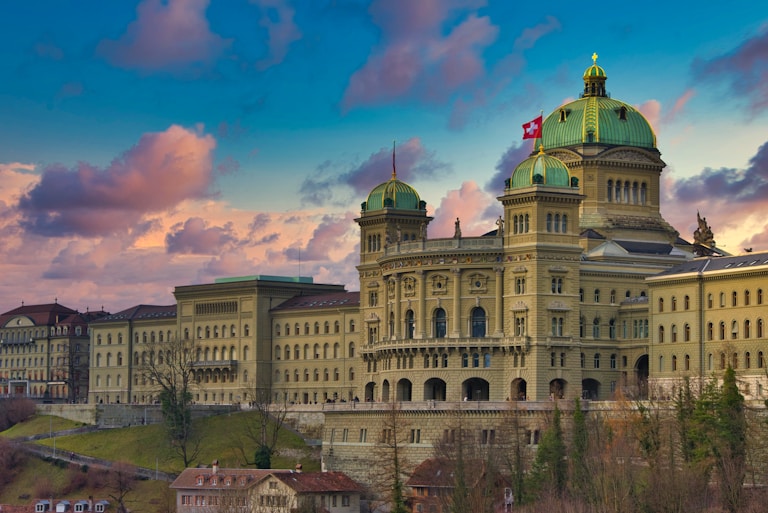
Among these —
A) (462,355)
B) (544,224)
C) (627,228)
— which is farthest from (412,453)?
(627,228)

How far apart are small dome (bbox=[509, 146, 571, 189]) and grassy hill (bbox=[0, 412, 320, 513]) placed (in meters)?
33.9

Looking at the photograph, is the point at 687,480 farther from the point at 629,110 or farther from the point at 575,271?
the point at 629,110

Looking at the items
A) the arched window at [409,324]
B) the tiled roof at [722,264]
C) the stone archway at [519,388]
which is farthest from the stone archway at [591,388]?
the arched window at [409,324]

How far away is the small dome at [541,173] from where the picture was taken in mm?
170125

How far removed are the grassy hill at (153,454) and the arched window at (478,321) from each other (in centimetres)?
2069

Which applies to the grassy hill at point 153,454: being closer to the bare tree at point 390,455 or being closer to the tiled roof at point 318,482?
the bare tree at point 390,455

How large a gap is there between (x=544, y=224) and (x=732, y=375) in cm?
3769

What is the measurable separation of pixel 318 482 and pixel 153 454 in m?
36.0

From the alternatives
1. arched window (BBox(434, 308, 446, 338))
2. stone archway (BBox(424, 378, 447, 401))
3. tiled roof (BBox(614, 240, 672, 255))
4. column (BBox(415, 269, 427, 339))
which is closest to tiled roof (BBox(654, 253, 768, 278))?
tiled roof (BBox(614, 240, 672, 255))

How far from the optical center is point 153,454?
190m

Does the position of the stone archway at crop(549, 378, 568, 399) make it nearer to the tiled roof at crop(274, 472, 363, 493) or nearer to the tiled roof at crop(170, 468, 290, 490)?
the tiled roof at crop(274, 472, 363, 493)

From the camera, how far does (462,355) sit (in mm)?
172000

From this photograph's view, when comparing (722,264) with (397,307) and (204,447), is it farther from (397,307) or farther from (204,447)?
(204,447)

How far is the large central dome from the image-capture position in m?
185
